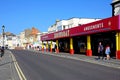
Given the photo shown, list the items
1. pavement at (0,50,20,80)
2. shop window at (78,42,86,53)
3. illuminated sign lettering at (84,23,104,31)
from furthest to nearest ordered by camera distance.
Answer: shop window at (78,42,86,53) < illuminated sign lettering at (84,23,104,31) < pavement at (0,50,20,80)

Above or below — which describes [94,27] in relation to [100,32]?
above

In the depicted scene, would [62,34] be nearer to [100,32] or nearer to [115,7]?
[115,7]

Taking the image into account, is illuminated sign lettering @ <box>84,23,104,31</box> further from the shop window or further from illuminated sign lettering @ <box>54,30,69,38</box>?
illuminated sign lettering @ <box>54,30,69,38</box>

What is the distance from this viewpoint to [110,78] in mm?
15289

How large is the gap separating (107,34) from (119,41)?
7.12 m

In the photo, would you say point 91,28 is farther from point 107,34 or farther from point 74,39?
point 74,39

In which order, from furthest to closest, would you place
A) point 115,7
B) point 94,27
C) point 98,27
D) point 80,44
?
1. point 80,44
2. point 115,7
3. point 94,27
4. point 98,27

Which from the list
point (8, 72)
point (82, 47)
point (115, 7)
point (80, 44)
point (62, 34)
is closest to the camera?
point (8, 72)

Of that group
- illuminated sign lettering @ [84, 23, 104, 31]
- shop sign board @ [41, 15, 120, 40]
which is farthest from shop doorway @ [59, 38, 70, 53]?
illuminated sign lettering @ [84, 23, 104, 31]

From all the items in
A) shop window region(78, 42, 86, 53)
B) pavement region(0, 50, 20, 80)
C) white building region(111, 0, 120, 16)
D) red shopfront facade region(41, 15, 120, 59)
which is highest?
white building region(111, 0, 120, 16)

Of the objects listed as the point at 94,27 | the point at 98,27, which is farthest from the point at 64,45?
the point at 98,27

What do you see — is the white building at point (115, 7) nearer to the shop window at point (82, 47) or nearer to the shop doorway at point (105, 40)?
the shop doorway at point (105, 40)

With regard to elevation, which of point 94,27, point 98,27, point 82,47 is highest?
point 94,27

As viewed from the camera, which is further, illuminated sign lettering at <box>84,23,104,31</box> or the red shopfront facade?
illuminated sign lettering at <box>84,23,104,31</box>
